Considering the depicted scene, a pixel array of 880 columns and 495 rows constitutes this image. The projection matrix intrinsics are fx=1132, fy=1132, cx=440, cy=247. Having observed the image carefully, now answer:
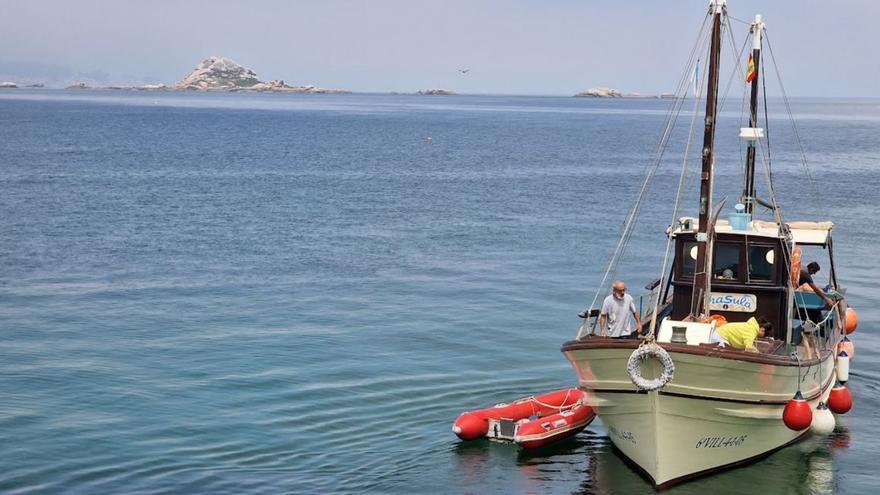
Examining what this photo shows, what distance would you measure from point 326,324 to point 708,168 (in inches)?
632

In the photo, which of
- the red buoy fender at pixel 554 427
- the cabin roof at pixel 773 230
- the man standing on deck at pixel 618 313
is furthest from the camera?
the cabin roof at pixel 773 230

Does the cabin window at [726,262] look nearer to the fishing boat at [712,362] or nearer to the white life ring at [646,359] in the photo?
the fishing boat at [712,362]

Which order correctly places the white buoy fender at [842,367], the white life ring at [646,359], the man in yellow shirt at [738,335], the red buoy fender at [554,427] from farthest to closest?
1. the white buoy fender at [842,367]
2. the red buoy fender at [554,427]
3. the man in yellow shirt at [738,335]
4. the white life ring at [646,359]

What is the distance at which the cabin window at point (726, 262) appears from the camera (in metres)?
24.0

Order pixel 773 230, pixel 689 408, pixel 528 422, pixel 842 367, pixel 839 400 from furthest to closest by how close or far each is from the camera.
Answer: pixel 842 367 → pixel 773 230 → pixel 839 400 → pixel 528 422 → pixel 689 408

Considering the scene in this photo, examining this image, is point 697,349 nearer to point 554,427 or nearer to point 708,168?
point 708,168

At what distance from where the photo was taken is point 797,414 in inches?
832

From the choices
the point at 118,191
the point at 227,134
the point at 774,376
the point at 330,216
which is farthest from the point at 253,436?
the point at 227,134

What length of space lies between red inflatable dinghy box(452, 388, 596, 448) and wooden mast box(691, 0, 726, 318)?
3.28 m

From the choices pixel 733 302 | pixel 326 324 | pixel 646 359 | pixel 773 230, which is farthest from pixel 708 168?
pixel 326 324

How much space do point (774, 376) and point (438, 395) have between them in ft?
29.5

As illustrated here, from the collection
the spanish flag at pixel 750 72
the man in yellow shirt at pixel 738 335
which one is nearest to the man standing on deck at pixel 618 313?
the man in yellow shirt at pixel 738 335

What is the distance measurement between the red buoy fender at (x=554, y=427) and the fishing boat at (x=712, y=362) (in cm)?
115

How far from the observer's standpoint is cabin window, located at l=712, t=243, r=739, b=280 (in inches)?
945
